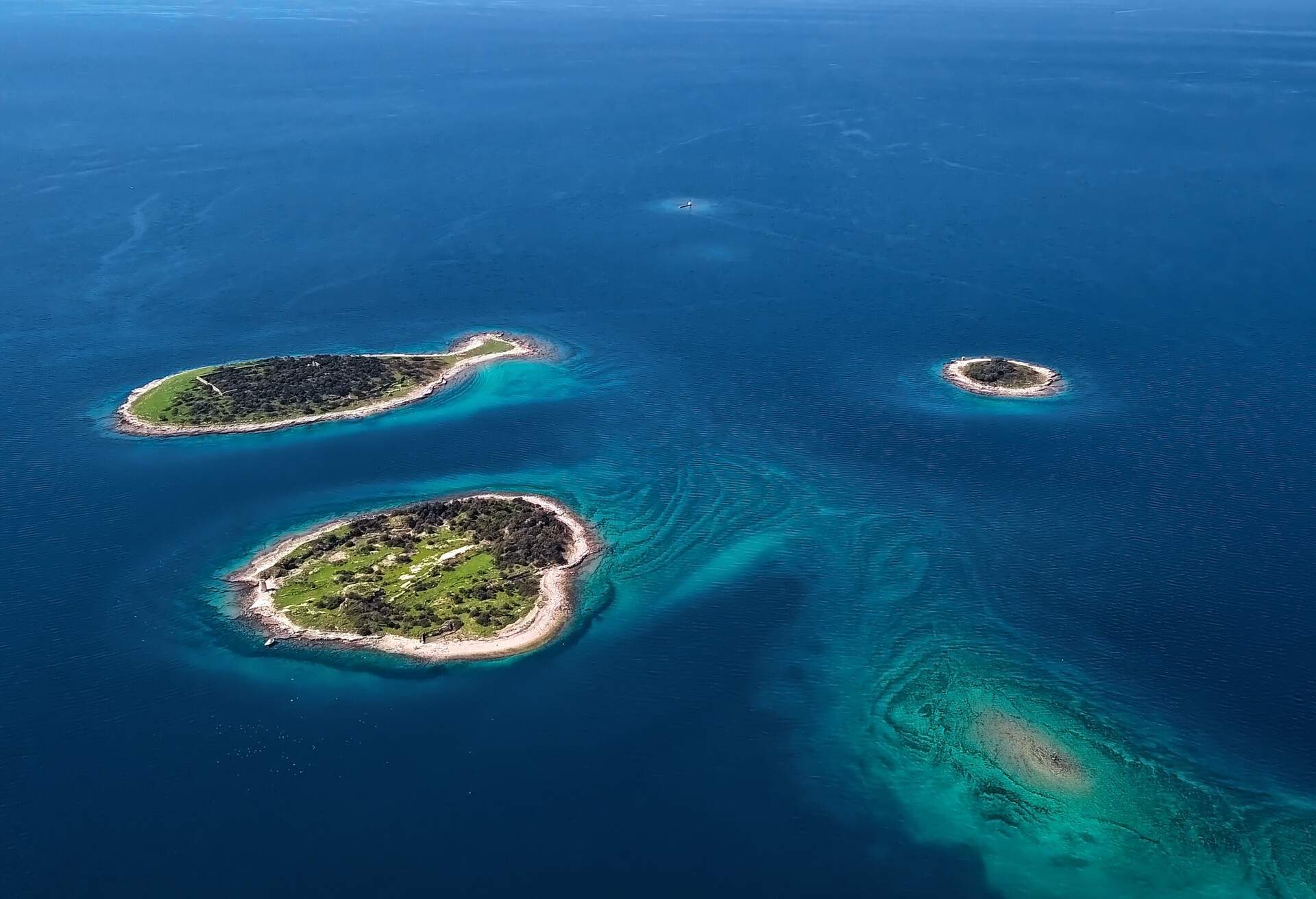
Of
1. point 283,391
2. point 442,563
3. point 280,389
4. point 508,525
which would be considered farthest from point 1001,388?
point 280,389

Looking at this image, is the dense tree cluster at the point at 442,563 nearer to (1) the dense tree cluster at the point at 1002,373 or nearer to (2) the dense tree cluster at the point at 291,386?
(2) the dense tree cluster at the point at 291,386

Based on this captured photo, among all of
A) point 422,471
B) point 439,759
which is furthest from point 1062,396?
point 439,759

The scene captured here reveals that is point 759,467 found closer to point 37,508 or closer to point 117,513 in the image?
point 117,513

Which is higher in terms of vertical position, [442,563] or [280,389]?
[280,389]

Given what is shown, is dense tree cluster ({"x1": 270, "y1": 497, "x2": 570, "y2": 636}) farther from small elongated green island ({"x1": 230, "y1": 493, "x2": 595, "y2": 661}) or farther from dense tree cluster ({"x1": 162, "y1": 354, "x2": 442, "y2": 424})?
dense tree cluster ({"x1": 162, "y1": 354, "x2": 442, "y2": 424})

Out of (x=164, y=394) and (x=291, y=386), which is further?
(x=291, y=386)

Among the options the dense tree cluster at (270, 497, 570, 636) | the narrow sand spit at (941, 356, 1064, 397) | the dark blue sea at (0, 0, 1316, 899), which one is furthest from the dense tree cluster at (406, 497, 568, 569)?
the narrow sand spit at (941, 356, 1064, 397)

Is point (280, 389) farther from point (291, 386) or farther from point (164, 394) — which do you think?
point (164, 394)
